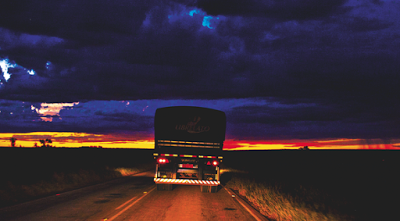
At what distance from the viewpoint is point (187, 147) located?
15.0 meters

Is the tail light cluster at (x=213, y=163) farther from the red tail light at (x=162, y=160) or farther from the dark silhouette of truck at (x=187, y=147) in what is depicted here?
the red tail light at (x=162, y=160)

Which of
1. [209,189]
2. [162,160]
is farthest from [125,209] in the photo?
[209,189]

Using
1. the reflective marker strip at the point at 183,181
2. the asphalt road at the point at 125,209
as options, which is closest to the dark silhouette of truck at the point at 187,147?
the reflective marker strip at the point at 183,181

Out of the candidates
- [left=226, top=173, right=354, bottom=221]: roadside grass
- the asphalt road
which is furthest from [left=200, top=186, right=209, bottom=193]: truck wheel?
the asphalt road

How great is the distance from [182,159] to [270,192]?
4733mm

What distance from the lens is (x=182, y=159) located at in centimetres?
1493

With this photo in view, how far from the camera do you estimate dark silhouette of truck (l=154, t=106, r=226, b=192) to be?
14.8 meters

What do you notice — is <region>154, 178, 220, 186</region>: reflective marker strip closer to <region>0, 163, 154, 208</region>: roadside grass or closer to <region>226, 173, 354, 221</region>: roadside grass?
<region>226, 173, 354, 221</region>: roadside grass

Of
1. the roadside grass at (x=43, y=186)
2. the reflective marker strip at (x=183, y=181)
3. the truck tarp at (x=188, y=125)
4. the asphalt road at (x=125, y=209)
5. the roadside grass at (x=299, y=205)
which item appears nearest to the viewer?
the asphalt road at (x=125, y=209)

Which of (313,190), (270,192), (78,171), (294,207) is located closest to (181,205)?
(294,207)

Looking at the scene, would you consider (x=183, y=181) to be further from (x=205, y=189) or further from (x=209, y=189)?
(x=209, y=189)

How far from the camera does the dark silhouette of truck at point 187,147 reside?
14781 millimetres

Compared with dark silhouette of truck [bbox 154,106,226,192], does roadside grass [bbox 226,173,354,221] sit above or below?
below

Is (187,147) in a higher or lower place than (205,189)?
higher
